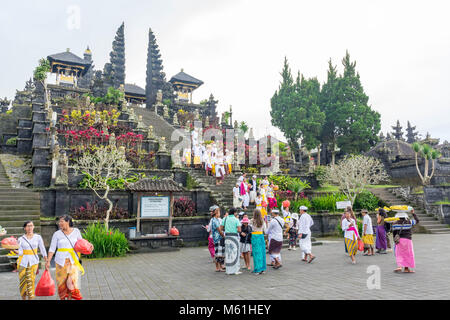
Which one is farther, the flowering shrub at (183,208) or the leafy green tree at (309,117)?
the leafy green tree at (309,117)

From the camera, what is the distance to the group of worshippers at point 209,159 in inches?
699

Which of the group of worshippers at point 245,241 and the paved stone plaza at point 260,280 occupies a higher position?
the group of worshippers at point 245,241

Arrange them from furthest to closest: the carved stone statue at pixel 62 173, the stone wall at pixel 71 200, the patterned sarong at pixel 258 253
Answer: the carved stone statue at pixel 62 173 → the stone wall at pixel 71 200 → the patterned sarong at pixel 258 253

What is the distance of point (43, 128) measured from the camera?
21.6m

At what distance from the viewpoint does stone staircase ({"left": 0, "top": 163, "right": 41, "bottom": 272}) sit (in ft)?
37.8

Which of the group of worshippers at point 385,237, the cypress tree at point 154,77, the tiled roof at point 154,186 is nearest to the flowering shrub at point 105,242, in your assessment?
the tiled roof at point 154,186

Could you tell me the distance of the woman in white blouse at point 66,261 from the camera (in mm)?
5422

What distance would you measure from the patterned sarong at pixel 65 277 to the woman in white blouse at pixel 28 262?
49 cm

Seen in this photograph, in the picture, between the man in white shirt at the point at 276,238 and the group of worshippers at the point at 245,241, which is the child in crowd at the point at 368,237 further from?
the man in white shirt at the point at 276,238

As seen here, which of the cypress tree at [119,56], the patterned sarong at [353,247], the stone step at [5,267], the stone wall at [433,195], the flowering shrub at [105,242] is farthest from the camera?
the cypress tree at [119,56]

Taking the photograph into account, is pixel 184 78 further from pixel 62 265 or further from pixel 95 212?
pixel 62 265

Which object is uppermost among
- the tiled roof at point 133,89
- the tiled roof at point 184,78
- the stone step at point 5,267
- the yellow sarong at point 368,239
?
the tiled roof at point 184,78
